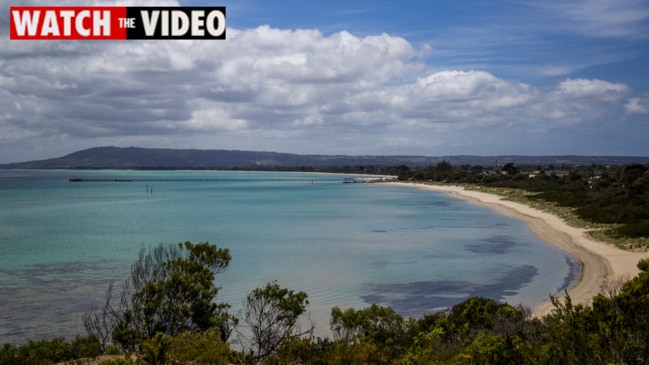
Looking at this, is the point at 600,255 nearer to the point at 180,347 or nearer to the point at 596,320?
the point at 596,320

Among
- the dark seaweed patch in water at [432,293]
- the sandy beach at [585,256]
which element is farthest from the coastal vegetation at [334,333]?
the sandy beach at [585,256]

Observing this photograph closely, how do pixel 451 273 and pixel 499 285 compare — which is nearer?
pixel 499 285

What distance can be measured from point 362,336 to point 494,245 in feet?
95.6

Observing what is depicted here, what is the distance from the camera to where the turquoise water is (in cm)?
2184

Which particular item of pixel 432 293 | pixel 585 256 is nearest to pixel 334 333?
pixel 432 293

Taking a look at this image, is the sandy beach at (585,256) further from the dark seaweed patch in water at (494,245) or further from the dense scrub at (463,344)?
the dense scrub at (463,344)

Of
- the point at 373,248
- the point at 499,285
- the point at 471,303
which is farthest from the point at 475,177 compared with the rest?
the point at 471,303

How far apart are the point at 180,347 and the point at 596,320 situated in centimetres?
755

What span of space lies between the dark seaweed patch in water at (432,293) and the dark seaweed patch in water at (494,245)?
8.52 m

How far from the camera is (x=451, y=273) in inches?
1121

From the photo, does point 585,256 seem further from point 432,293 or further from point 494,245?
point 432,293

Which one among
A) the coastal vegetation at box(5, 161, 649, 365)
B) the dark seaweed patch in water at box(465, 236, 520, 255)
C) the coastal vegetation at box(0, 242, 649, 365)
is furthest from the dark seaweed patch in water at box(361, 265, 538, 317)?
the dark seaweed patch in water at box(465, 236, 520, 255)

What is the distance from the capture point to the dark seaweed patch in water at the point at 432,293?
70.2 ft

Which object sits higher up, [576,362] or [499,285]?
[576,362]
